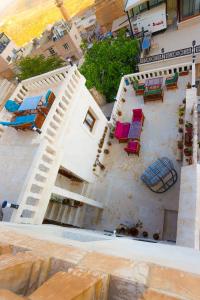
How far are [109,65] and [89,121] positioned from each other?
11.5 meters

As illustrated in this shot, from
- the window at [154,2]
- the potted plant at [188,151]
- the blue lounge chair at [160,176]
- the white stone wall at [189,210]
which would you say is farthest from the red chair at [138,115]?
the window at [154,2]

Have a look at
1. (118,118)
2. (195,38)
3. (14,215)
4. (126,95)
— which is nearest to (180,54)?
(195,38)

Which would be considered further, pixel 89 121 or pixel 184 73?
pixel 184 73

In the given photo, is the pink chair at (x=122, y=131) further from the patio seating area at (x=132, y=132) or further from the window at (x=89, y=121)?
the window at (x=89, y=121)

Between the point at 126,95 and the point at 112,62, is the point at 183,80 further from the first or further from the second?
the point at 112,62

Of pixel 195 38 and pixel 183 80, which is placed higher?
pixel 195 38

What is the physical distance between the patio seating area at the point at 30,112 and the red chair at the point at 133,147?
6.95 metres

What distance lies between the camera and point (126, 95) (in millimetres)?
22891

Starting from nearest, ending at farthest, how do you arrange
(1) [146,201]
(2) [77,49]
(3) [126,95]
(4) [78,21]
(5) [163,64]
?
(1) [146,201] → (3) [126,95] → (5) [163,64] → (2) [77,49] → (4) [78,21]

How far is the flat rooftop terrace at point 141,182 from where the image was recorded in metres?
16.1

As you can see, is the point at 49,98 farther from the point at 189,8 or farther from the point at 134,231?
the point at 189,8

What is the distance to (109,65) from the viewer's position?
2689 centimetres

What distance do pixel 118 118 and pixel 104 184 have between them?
21.4ft

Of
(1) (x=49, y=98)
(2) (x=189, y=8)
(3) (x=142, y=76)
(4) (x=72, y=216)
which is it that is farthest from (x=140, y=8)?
(4) (x=72, y=216)
